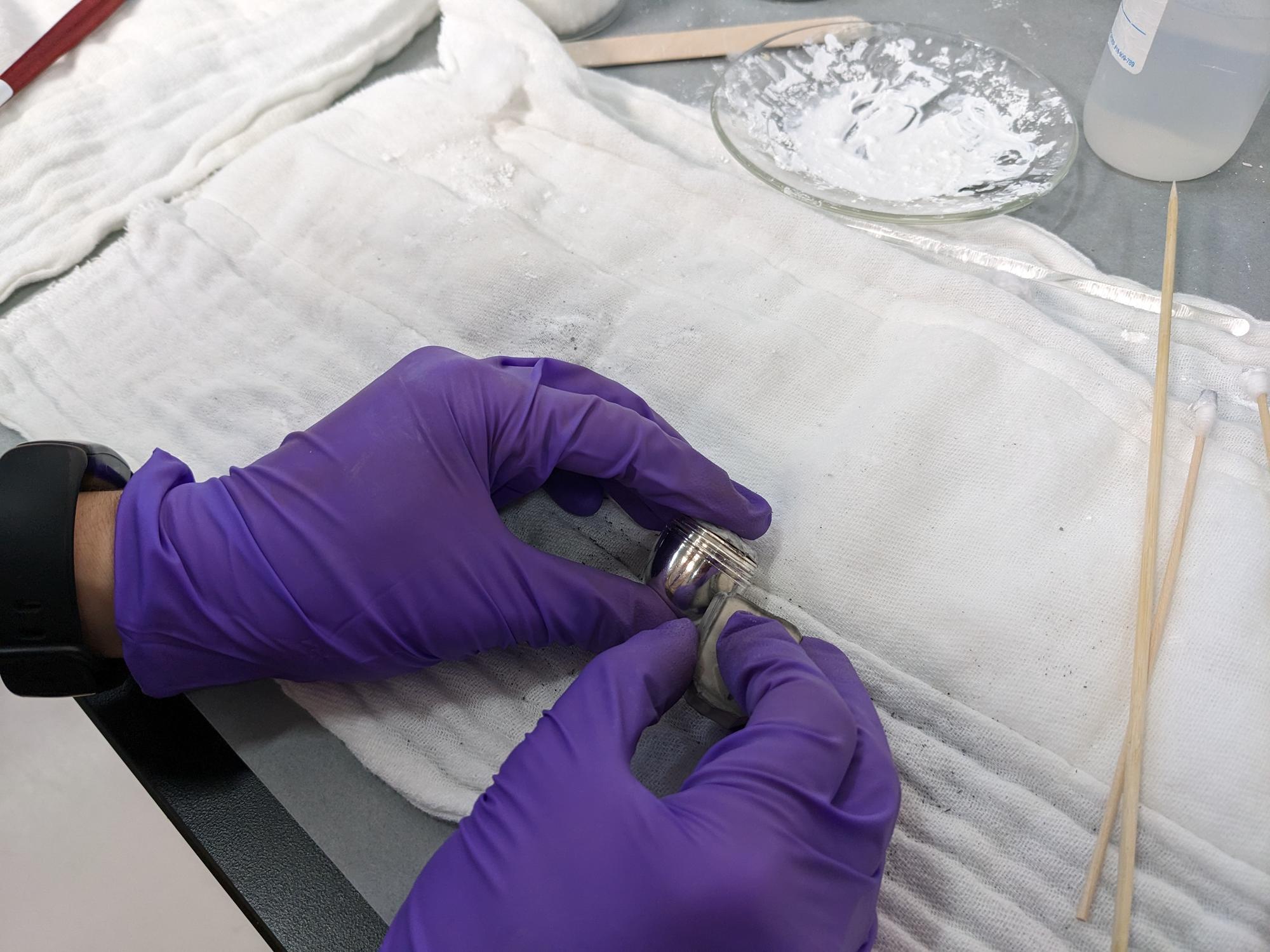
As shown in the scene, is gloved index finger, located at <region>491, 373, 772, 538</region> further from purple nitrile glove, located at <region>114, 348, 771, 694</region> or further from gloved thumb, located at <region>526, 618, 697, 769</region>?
gloved thumb, located at <region>526, 618, 697, 769</region>

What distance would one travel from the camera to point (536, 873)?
0.62m

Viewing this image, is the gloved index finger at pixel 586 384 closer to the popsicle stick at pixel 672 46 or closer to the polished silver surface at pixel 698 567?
the polished silver surface at pixel 698 567

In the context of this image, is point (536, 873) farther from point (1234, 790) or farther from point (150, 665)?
point (1234, 790)

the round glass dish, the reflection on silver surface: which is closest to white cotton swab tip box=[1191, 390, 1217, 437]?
the reflection on silver surface

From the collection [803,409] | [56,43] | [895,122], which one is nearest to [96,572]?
[803,409]

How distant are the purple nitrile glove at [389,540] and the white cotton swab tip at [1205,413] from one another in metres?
0.43

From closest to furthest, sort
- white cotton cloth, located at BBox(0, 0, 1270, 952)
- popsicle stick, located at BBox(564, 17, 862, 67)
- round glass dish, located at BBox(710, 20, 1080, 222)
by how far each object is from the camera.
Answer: white cotton cloth, located at BBox(0, 0, 1270, 952) < round glass dish, located at BBox(710, 20, 1080, 222) < popsicle stick, located at BBox(564, 17, 862, 67)

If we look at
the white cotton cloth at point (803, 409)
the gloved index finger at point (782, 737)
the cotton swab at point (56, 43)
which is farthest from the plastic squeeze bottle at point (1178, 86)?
the cotton swab at point (56, 43)

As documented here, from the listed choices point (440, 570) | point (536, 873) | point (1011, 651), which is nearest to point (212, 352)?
point (440, 570)

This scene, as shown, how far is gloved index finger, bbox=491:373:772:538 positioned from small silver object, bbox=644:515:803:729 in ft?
0.08

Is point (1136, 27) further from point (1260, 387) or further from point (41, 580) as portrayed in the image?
point (41, 580)

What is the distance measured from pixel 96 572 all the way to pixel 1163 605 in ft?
3.00

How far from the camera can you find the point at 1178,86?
1.07 metres

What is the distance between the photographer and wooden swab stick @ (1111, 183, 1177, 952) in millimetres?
664
